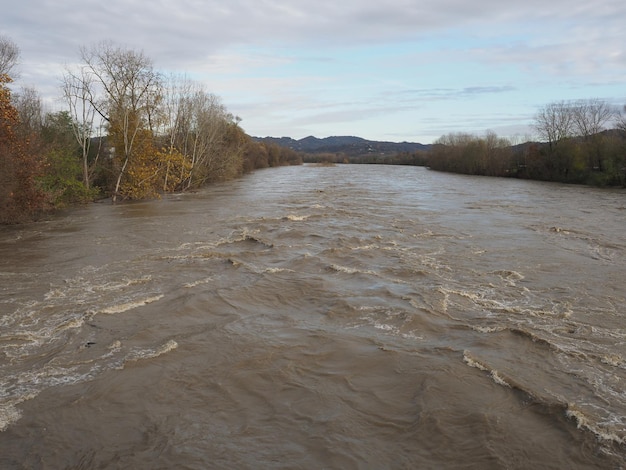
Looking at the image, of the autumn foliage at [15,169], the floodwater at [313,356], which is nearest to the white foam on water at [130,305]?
the floodwater at [313,356]

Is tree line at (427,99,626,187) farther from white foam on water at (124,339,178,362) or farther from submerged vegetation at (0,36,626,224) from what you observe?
white foam on water at (124,339,178,362)

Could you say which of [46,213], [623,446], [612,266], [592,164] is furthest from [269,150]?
[623,446]

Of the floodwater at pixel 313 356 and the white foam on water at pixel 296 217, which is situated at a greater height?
the white foam on water at pixel 296 217

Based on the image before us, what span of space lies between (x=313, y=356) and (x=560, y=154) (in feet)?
152

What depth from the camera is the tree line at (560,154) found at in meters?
39.2

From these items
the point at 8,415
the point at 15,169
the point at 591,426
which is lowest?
the point at 8,415

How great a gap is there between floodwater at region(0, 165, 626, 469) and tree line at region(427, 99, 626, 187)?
3126cm

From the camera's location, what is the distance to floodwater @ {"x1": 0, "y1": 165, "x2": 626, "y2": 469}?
427 cm

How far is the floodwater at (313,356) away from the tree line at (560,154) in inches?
1231

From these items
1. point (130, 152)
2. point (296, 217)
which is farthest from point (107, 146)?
point (296, 217)

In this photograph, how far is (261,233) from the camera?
618 inches

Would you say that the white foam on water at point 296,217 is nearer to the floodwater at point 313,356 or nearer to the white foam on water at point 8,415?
the floodwater at point 313,356

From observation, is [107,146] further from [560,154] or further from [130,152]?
[560,154]

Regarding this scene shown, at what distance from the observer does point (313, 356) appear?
6148mm
